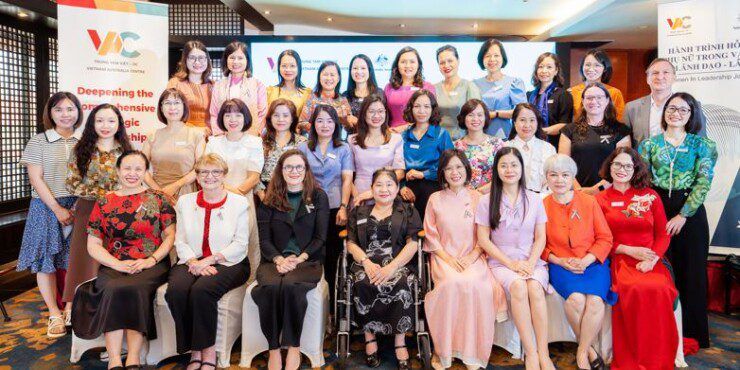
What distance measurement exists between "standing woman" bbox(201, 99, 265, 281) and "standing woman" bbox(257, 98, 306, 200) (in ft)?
0.28

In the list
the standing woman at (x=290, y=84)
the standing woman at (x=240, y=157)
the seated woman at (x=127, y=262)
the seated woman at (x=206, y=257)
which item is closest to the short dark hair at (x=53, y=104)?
the seated woman at (x=127, y=262)

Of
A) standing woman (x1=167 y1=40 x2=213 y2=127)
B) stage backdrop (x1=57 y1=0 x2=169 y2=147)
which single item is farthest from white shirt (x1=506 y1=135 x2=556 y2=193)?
stage backdrop (x1=57 y1=0 x2=169 y2=147)

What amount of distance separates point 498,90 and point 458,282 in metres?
2.02

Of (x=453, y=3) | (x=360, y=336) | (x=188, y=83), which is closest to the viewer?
(x=360, y=336)

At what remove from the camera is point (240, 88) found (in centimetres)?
400

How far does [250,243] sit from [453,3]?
4829 mm

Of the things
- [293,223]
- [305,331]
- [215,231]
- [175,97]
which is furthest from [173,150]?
[305,331]

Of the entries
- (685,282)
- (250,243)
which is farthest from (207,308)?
(685,282)

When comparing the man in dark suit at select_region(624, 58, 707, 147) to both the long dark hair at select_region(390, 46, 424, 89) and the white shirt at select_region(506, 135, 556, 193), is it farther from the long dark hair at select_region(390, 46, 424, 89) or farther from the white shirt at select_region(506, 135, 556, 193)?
the long dark hair at select_region(390, 46, 424, 89)

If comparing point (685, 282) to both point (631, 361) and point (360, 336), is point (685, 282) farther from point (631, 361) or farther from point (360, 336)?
point (360, 336)

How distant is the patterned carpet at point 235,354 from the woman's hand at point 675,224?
0.79 metres

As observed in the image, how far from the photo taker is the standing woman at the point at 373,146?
11.7ft

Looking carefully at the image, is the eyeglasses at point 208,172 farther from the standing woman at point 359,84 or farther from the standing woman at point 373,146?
the standing woman at point 359,84

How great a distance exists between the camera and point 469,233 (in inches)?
125
